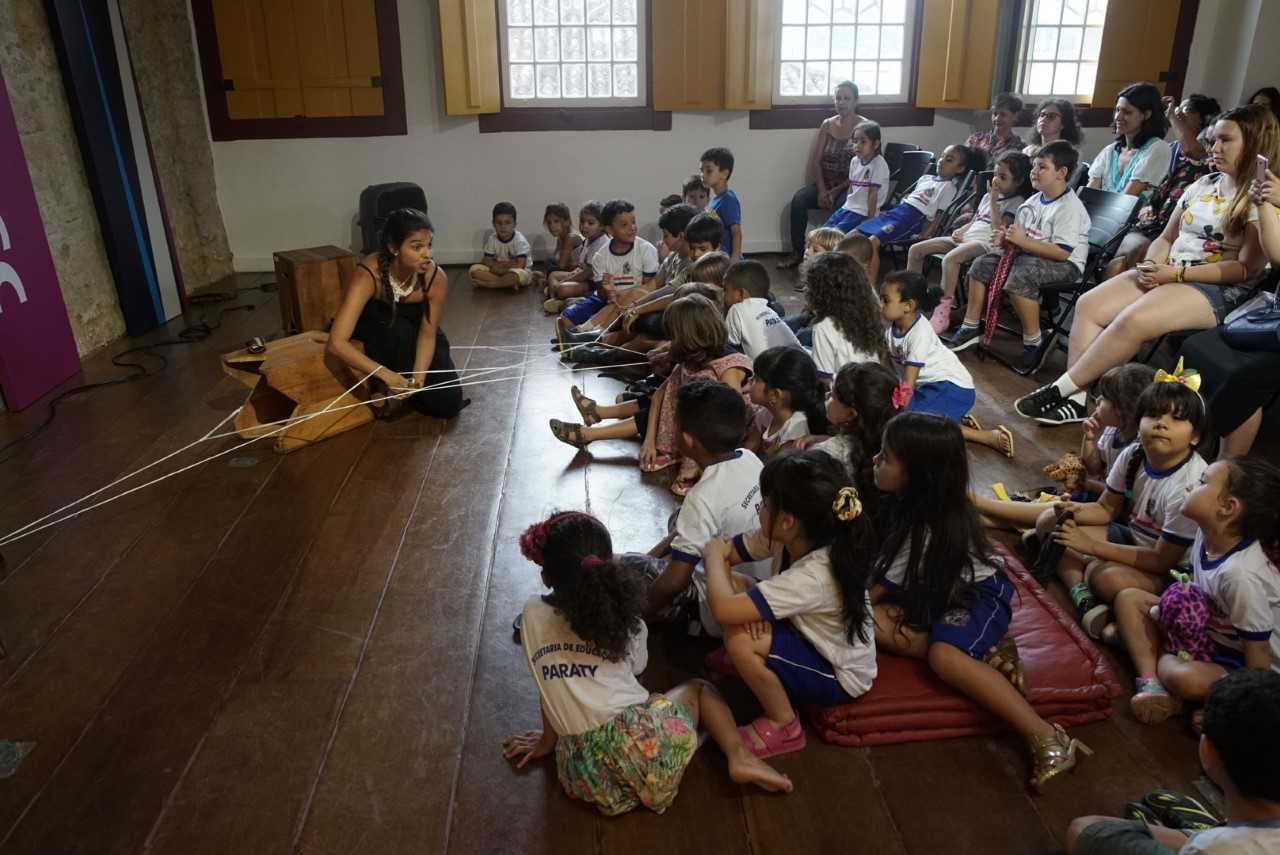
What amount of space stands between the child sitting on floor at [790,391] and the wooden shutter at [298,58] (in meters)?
4.68

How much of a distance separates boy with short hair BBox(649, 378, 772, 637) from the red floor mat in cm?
36

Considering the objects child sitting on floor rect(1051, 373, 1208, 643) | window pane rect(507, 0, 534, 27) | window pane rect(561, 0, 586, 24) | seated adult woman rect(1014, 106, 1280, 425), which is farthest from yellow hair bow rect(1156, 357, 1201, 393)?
→ window pane rect(507, 0, 534, 27)

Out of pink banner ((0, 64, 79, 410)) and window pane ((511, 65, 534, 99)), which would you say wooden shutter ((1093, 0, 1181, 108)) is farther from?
pink banner ((0, 64, 79, 410))

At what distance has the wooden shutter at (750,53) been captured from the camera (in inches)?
251

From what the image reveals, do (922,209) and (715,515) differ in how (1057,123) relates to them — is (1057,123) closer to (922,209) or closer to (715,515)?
(922,209)

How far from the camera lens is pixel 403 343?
397cm

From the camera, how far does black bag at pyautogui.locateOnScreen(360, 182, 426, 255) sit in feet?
20.6

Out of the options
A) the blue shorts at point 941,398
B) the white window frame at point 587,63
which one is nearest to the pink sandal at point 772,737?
the blue shorts at point 941,398

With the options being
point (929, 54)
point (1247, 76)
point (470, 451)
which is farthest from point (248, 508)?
point (1247, 76)

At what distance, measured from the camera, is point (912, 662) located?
85.9 inches

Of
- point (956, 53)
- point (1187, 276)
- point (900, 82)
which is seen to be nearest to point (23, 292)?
point (1187, 276)

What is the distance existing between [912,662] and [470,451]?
6.49ft

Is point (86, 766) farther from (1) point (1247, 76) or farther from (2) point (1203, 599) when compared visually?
(1) point (1247, 76)

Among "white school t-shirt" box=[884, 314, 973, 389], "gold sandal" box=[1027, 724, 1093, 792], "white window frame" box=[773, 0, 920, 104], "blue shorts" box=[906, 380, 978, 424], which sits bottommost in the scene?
"gold sandal" box=[1027, 724, 1093, 792]
